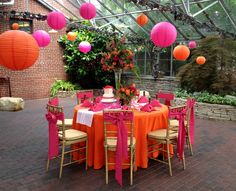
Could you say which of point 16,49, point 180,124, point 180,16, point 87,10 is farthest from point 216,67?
point 16,49

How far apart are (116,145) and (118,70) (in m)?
1.36

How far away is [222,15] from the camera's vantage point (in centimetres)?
957

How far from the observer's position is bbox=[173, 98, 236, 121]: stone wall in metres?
7.12

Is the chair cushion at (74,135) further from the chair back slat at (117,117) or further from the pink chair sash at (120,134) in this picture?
the pink chair sash at (120,134)

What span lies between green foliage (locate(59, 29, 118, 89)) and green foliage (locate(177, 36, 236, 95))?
4788mm

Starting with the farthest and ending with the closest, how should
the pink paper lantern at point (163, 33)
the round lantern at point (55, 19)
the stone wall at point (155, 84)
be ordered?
the stone wall at point (155, 84) → the round lantern at point (55, 19) → the pink paper lantern at point (163, 33)

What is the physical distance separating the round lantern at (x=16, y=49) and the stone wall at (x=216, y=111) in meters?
5.26

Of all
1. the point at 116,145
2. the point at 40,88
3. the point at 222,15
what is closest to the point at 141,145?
the point at 116,145

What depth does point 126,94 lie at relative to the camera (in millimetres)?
4250

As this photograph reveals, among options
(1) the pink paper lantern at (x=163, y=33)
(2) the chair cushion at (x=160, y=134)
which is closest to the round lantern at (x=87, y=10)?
(1) the pink paper lantern at (x=163, y=33)

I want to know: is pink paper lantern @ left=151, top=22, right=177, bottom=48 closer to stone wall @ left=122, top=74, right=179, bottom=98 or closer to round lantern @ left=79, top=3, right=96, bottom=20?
round lantern @ left=79, top=3, right=96, bottom=20

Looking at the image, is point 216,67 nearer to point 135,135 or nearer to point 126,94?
point 126,94

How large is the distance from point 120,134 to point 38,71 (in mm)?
8577

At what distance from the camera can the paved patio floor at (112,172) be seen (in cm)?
341
